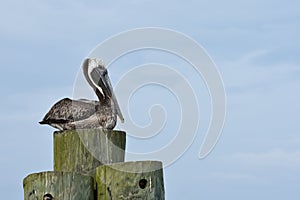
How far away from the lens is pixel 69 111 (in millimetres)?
7688

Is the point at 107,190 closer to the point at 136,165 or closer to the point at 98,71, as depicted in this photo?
the point at 136,165

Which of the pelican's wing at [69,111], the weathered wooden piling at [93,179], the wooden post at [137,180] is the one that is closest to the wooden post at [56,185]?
the weathered wooden piling at [93,179]

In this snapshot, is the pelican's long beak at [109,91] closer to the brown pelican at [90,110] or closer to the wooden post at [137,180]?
the brown pelican at [90,110]

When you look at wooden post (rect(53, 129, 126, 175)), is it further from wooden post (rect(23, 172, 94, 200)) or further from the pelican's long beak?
the pelican's long beak

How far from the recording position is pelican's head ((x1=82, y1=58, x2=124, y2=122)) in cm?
728

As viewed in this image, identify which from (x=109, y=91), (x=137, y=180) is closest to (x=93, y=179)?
(x=137, y=180)

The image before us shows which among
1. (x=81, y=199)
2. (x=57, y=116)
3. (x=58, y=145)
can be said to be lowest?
(x=81, y=199)

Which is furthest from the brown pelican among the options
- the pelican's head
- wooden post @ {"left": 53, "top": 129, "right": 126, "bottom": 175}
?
wooden post @ {"left": 53, "top": 129, "right": 126, "bottom": 175}

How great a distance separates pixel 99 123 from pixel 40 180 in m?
2.12

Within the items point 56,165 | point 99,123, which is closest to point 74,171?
point 56,165

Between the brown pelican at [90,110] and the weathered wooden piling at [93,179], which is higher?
the brown pelican at [90,110]

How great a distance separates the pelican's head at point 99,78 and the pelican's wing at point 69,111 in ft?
0.71

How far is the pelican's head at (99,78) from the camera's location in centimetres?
728

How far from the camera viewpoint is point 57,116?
7684mm
